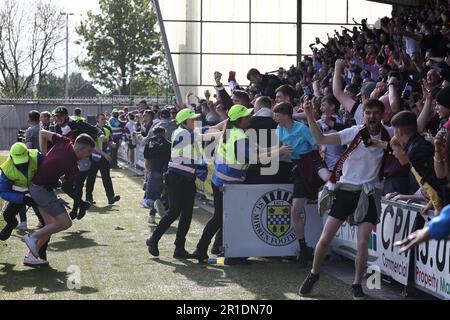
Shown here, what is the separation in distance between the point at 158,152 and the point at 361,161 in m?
→ 6.35

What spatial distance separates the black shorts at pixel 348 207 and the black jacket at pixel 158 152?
19.9 feet

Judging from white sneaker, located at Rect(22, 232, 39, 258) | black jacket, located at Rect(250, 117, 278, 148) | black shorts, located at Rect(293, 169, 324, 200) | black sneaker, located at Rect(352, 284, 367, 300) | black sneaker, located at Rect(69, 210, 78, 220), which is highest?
black jacket, located at Rect(250, 117, 278, 148)

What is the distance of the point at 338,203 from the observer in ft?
27.8

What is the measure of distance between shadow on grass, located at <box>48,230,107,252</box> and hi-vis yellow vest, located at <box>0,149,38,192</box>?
5.16 feet

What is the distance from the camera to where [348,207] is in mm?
8430

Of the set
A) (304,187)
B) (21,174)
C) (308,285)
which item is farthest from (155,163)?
(308,285)

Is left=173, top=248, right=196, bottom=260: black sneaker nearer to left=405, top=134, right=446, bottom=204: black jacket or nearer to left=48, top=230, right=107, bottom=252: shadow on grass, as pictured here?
left=48, top=230, right=107, bottom=252: shadow on grass

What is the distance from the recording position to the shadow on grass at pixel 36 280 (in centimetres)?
893

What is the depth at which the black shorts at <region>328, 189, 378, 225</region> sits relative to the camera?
8.42 m

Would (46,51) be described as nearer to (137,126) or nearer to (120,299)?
(137,126)

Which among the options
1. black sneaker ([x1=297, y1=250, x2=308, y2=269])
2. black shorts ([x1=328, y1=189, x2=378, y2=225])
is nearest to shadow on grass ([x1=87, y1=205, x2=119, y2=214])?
black sneaker ([x1=297, y1=250, x2=308, y2=269])

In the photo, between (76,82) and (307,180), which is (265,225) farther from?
(76,82)

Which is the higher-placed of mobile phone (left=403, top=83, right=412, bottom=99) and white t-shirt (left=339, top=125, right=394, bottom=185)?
mobile phone (left=403, top=83, right=412, bottom=99)
